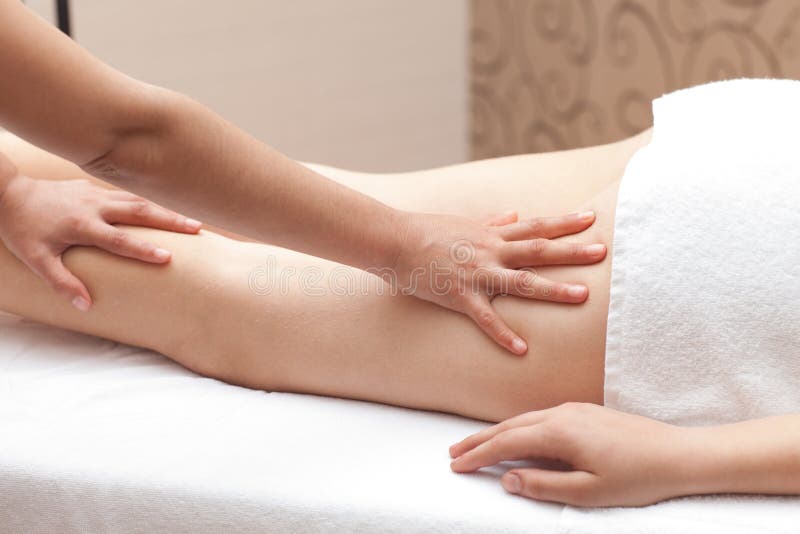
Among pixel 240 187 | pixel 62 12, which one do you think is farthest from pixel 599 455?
pixel 62 12

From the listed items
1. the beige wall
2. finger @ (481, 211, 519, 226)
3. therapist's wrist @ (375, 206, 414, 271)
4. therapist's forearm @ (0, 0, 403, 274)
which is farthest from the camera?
the beige wall

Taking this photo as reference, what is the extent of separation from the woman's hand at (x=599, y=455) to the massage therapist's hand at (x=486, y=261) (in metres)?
0.13

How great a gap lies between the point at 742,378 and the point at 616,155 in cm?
37

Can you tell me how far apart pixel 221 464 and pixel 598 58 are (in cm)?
185

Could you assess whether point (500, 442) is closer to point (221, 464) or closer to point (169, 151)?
point (221, 464)

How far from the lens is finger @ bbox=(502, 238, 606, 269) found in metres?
0.96

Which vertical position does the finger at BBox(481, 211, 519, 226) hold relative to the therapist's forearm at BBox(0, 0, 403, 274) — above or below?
below


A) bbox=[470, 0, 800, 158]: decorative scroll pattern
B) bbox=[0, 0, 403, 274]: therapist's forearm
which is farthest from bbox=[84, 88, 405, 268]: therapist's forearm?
bbox=[470, 0, 800, 158]: decorative scroll pattern

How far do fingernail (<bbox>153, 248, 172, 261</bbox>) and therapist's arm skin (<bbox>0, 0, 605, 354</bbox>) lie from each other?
0.20m

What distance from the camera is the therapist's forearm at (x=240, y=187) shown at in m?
0.85

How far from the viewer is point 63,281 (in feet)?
3.63

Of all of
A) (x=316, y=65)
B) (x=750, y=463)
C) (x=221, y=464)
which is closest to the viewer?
(x=750, y=463)

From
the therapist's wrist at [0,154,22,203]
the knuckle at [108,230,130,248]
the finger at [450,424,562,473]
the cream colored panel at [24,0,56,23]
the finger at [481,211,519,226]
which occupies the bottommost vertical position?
the finger at [450,424,562,473]

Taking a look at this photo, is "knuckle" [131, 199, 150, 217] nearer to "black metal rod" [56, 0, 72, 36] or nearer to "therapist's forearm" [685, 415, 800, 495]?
"therapist's forearm" [685, 415, 800, 495]
